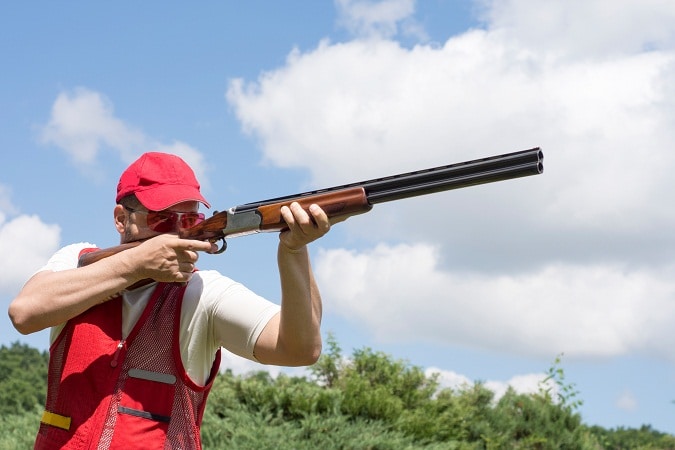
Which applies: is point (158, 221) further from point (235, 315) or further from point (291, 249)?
point (291, 249)

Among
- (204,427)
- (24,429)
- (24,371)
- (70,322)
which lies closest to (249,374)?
(204,427)

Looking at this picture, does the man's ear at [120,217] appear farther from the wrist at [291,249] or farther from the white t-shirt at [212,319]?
the wrist at [291,249]

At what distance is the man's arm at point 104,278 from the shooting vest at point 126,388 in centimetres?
18

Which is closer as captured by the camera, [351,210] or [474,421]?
[351,210]

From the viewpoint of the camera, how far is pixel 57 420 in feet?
14.6

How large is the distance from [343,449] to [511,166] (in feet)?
18.5

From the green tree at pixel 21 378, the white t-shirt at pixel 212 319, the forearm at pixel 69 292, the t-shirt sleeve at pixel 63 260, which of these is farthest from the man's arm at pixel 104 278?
the green tree at pixel 21 378

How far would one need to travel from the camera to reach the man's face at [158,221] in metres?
4.63

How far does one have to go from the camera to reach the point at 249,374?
11.1 meters

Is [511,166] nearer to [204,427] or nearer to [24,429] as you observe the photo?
[204,427]

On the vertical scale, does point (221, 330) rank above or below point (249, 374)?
below

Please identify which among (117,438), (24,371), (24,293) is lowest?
(117,438)

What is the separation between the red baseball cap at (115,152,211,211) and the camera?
4.55m

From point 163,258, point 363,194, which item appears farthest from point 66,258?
point 363,194
